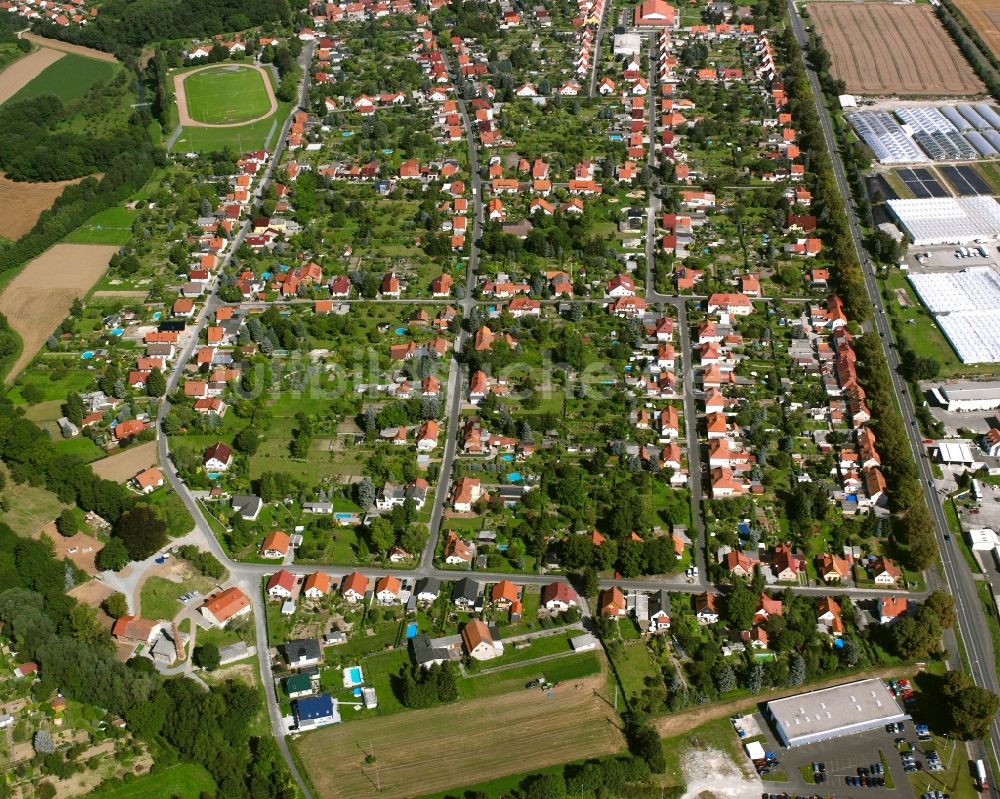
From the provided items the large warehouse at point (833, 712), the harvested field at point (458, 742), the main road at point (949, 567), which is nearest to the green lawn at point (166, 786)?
the harvested field at point (458, 742)

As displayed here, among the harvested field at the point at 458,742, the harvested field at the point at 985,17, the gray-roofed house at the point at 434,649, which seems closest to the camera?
the harvested field at the point at 458,742

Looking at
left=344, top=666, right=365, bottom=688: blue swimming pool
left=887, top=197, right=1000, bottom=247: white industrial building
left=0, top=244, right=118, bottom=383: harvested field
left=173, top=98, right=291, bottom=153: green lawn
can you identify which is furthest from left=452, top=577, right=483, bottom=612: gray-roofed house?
left=173, top=98, right=291, bottom=153: green lawn

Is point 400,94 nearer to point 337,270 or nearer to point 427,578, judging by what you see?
point 337,270

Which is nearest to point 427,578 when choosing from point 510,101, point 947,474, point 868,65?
point 947,474

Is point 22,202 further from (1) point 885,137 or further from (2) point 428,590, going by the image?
(1) point 885,137

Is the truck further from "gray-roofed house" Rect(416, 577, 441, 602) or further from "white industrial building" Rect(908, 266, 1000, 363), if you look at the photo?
"white industrial building" Rect(908, 266, 1000, 363)

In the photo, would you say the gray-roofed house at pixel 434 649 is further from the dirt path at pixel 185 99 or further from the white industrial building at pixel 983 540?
the dirt path at pixel 185 99
